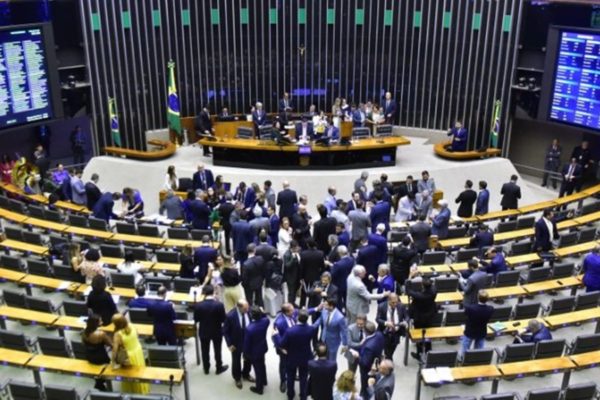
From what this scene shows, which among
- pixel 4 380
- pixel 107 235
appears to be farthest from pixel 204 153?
pixel 4 380

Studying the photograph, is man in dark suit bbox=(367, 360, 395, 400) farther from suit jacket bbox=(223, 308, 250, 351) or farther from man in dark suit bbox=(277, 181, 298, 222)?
man in dark suit bbox=(277, 181, 298, 222)

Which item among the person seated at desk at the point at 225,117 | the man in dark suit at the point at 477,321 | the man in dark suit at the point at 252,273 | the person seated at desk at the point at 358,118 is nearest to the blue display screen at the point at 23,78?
the person seated at desk at the point at 225,117

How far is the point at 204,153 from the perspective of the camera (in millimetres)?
17109

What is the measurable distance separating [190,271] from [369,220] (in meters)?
3.13

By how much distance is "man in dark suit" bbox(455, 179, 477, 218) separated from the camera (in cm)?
1260

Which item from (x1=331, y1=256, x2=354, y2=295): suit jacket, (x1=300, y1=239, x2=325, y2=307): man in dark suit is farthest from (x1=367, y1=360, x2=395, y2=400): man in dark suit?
(x1=300, y1=239, x2=325, y2=307): man in dark suit

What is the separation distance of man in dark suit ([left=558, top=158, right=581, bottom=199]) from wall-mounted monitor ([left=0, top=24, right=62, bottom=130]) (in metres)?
12.0

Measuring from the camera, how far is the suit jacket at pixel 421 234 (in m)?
10.9

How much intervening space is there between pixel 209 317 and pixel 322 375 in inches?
70.5

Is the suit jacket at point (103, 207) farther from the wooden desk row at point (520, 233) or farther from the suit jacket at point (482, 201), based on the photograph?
the suit jacket at point (482, 201)

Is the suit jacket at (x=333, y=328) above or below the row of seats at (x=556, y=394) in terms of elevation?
above

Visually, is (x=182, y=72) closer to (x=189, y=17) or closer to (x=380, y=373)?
(x=189, y=17)

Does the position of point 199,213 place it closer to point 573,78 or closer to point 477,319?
point 477,319

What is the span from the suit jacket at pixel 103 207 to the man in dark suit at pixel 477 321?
6977 millimetres
